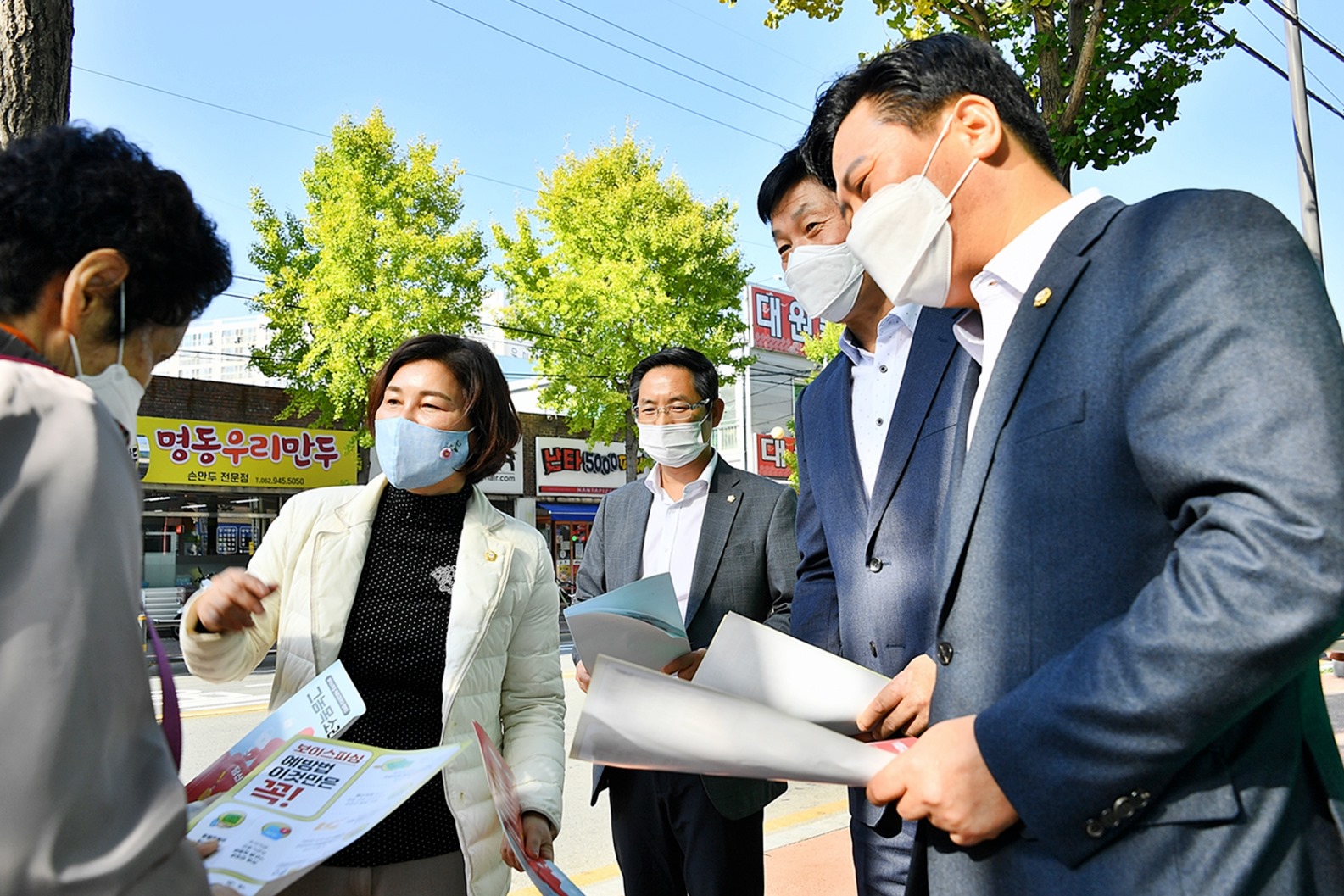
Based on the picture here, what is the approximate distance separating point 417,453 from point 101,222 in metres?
1.36

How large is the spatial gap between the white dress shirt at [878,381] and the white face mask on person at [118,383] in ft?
4.99

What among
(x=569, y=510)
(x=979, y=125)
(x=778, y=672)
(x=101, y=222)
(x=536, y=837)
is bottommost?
(x=569, y=510)

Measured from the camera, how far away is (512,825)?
1.85 m

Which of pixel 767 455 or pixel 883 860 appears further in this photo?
pixel 767 455

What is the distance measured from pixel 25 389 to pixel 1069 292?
47.2 inches

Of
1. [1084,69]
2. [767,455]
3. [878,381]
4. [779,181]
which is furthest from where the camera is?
[767,455]

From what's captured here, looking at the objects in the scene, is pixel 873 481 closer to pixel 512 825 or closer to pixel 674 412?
Answer: pixel 512 825

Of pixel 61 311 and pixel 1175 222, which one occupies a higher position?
pixel 1175 222

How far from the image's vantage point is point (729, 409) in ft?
113

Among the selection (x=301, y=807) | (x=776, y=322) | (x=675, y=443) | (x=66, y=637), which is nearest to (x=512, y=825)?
(x=301, y=807)

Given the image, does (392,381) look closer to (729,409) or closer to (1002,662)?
(1002,662)

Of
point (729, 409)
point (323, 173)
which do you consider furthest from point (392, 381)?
point (729, 409)

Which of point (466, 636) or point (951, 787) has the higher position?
point (951, 787)

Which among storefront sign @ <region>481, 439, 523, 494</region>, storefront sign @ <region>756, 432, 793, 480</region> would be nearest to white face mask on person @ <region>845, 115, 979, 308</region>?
storefront sign @ <region>481, 439, 523, 494</region>
